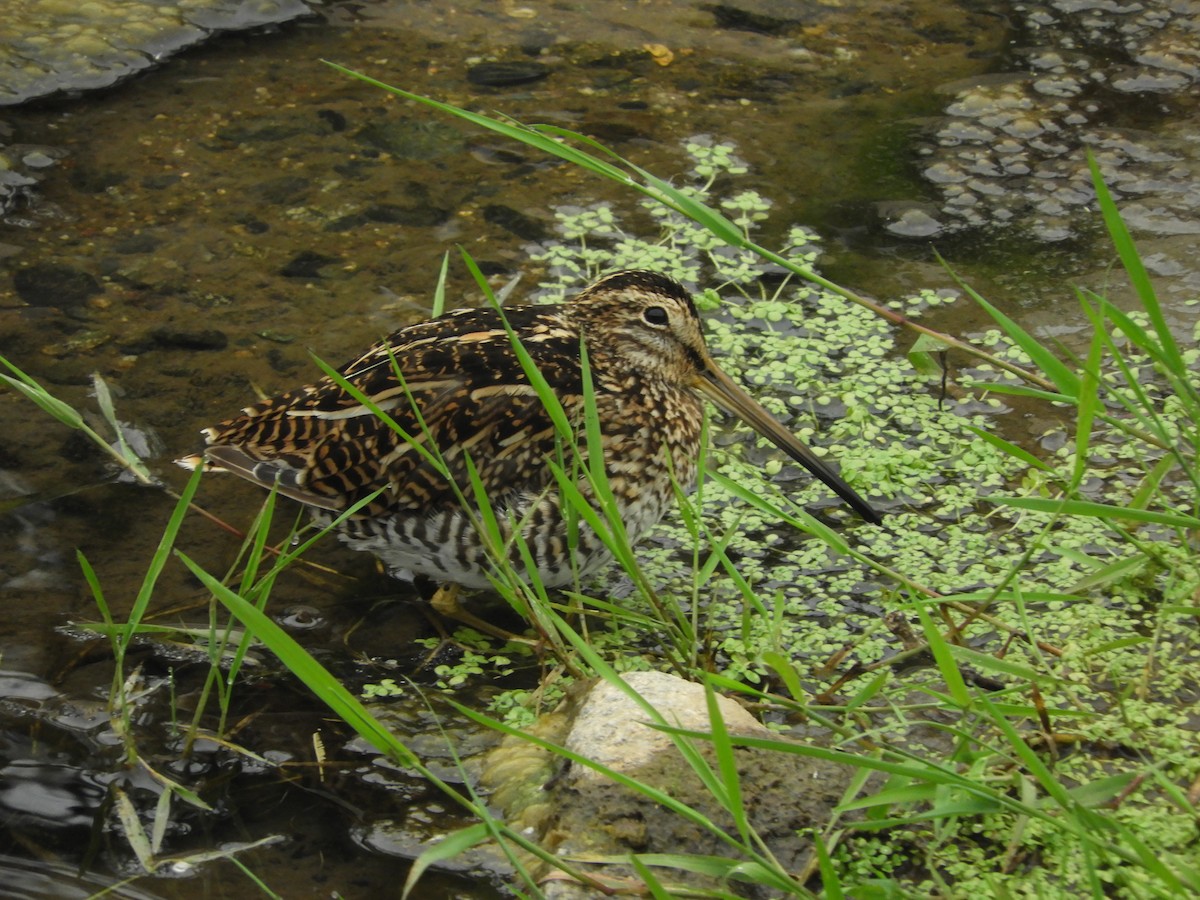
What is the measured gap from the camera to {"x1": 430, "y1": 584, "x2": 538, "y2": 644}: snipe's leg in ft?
11.5

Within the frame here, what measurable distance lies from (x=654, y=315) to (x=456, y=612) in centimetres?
92

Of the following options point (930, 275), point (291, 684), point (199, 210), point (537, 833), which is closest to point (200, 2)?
point (199, 210)

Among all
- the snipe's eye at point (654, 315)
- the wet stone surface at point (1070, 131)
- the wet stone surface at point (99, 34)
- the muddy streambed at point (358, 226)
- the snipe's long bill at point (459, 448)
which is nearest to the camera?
the muddy streambed at point (358, 226)

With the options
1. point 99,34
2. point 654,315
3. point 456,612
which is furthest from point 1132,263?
point 99,34

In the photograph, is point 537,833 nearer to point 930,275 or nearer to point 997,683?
point 997,683

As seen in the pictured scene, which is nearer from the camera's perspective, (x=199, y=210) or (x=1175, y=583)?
(x=1175, y=583)

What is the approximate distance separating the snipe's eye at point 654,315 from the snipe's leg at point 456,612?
2.77 feet

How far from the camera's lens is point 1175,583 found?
330 centimetres

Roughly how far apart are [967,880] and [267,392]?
241cm

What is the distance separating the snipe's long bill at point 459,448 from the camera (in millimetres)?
3439

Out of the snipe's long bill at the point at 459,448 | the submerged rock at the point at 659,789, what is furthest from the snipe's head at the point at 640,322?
the submerged rock at the point at 659,789

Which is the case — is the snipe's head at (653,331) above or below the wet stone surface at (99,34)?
below

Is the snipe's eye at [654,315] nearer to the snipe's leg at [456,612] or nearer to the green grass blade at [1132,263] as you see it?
the snipe's leg at [456,612]

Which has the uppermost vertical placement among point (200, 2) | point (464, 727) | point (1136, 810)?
point (200, 2)
